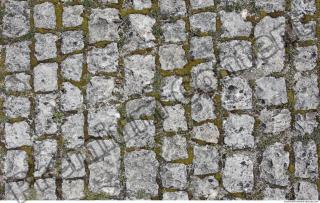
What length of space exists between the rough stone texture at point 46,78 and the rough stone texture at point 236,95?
1.53m

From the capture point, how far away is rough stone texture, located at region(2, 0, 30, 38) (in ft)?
13.4

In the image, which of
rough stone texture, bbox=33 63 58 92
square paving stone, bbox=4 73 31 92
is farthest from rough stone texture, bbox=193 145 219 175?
square paving stone, bbox=4 73 31 92

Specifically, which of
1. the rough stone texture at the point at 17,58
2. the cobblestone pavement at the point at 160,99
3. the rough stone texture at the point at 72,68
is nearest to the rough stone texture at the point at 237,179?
the cobblestone pavement at the point at 160,99

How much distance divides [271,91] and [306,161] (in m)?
0.70

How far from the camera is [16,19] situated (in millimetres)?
4090

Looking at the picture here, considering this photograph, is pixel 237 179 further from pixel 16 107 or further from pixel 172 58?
pixel 16 107

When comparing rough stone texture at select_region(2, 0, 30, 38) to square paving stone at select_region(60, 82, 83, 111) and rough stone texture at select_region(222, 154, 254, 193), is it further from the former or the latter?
rough stone texture at select_region(222, 154, 254, 193)

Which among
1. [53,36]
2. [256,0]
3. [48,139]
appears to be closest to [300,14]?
[256,0]

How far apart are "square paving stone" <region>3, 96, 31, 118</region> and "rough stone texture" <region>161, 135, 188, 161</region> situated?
4.17 feet

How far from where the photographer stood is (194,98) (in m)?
4.03

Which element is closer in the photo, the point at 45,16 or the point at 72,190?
the point at 72,190

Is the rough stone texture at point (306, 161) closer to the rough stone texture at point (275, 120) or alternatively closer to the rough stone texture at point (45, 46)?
the rough stone texture at point (275, 120)

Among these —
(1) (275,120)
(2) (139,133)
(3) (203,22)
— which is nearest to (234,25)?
(3) (203,22)

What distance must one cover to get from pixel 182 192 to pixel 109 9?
1.79m
